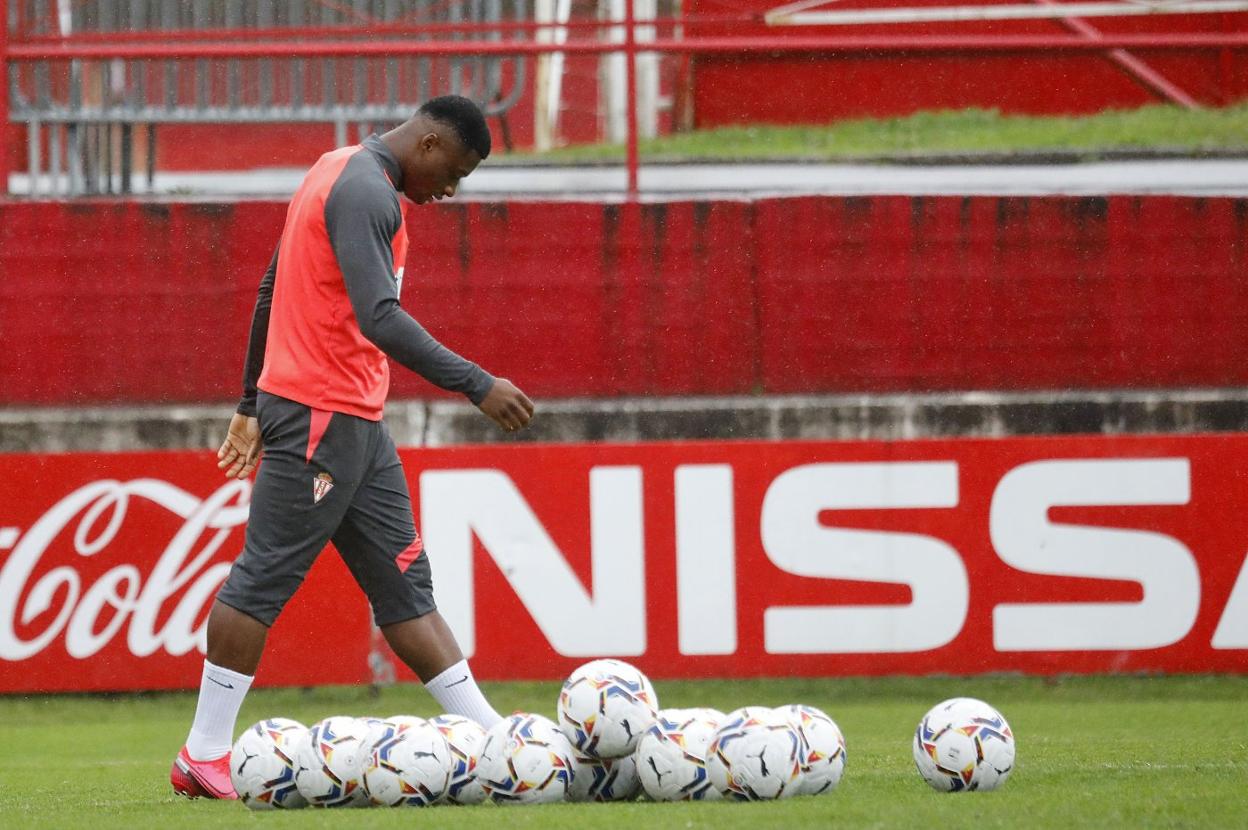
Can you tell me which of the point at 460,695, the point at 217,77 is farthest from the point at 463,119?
the point at 217,77

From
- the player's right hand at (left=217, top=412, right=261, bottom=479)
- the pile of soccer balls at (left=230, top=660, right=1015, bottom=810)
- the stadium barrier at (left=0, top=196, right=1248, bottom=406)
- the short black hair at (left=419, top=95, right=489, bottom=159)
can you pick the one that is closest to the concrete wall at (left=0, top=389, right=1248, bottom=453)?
the stadium barrier at (left=0, top=196, right=1248, bottom=406)

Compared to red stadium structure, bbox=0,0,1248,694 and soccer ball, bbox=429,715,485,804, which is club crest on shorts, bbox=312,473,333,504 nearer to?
soccer ball, bbox=429,715,485,804

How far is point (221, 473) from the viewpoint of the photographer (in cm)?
823

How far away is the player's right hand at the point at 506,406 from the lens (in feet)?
15.6

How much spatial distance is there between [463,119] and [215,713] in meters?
1.80

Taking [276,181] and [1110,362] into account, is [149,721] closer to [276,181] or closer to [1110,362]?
[276,181]

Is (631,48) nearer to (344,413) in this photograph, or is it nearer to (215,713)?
(344,413)

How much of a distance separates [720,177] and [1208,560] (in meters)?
3.96

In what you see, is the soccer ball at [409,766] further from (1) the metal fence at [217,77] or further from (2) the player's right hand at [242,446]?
(1) the metal fence at [217,77]

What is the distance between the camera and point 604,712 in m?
4.43

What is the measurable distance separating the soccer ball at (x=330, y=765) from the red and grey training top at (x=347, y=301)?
3.13ft

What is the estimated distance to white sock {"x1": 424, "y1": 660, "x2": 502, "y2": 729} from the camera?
5.17 m

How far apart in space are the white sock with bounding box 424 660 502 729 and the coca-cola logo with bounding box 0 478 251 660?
3.26m

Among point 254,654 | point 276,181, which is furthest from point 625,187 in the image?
point 254,654
